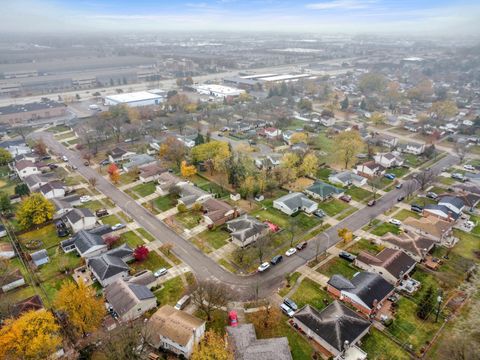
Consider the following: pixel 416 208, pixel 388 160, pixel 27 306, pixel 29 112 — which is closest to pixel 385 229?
pixel 416 208

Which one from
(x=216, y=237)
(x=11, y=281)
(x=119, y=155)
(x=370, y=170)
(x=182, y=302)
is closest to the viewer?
(x=182, y=302)

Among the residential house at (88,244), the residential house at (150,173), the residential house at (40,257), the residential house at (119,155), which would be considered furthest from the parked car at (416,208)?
the residential house at (119,155)

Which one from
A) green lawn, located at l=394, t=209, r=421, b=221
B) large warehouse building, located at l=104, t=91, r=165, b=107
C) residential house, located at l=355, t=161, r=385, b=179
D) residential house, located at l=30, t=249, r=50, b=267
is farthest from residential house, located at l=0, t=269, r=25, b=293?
large warehouse building, located at l=104, t=91, r=165, b=107

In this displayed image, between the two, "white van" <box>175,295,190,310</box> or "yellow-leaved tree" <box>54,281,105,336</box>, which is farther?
"white van" <box>175,295,190,310</box>

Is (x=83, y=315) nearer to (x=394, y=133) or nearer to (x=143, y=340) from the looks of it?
(x=143, y=340)

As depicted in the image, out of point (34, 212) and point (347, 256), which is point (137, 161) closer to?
point (34, 212)

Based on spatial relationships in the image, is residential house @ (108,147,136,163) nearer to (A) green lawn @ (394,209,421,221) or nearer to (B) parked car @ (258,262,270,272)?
(B) parked car @ (258,262,270,272)

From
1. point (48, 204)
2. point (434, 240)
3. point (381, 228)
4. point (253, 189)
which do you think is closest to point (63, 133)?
point (48, 204)
